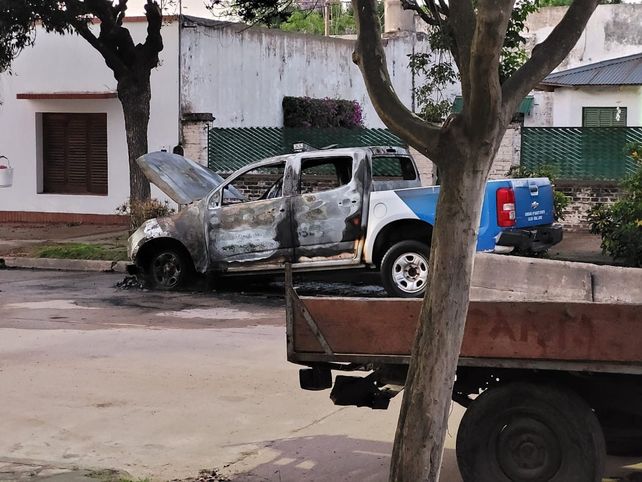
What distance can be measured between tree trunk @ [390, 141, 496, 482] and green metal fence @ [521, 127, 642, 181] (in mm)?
15533

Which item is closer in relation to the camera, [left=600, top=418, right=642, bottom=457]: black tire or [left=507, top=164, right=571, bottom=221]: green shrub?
[left=600, top=418, right=642, bottom=457]: black tire

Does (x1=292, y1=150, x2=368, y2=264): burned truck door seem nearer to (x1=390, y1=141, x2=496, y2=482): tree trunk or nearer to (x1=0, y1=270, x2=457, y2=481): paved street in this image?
(x1=0, y1=270, x2=457, y2=481): paved street

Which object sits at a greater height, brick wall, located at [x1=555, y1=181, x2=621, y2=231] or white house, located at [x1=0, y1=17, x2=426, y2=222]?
white house, located at [x1=0, y1=17, x2=426, y2=222]

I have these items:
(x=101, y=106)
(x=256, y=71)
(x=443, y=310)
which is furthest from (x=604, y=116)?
(x=443, y=310)

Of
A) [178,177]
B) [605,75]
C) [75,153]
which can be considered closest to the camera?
[178,177]

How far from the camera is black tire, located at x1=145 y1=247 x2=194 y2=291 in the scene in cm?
1561

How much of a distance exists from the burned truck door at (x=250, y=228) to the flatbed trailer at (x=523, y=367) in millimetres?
8116

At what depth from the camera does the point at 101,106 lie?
24.7m

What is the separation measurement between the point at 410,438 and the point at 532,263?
9.89 feet

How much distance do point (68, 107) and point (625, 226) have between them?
13915mm

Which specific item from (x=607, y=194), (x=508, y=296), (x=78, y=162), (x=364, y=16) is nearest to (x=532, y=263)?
(x=508, y=296)

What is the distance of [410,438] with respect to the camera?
4863 mm

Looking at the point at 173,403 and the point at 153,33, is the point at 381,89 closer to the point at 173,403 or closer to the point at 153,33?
the point at 173,403

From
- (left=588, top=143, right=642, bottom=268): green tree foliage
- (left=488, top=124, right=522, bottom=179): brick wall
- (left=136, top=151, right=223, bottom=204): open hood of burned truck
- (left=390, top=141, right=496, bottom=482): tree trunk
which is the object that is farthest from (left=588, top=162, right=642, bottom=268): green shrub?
(left=390, top=141, right=496, bottom=482): tree trunk
